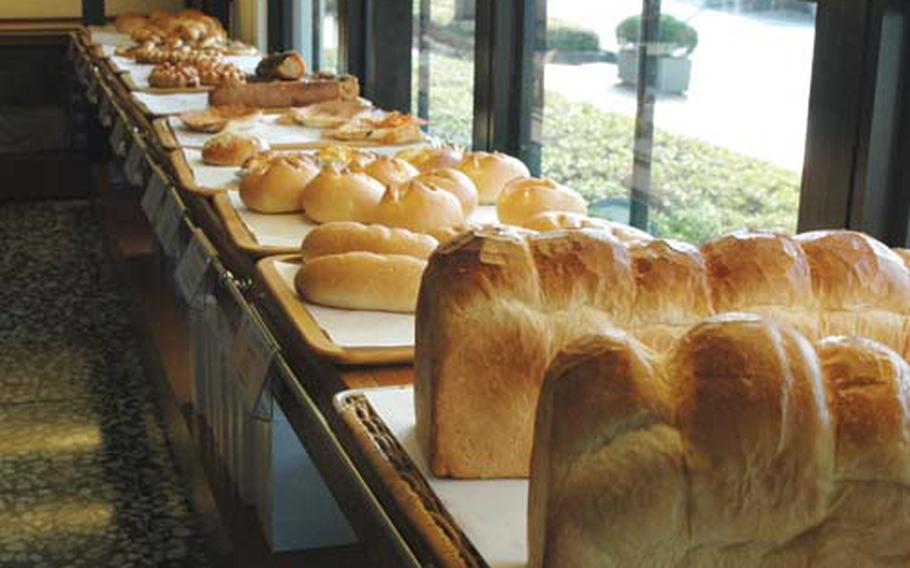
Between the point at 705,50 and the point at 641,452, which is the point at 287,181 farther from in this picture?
the point at 641,452

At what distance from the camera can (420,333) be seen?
3.28 feet

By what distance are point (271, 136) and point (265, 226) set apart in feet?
2.77

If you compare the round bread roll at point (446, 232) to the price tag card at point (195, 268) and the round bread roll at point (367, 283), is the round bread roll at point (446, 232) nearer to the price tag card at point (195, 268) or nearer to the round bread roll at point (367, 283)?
the round bread roll at point (367, 283)

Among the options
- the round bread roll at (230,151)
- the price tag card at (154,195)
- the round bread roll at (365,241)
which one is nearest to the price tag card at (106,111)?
the price tag card at (154,195)

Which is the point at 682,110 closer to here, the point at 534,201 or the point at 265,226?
the point at 534,201

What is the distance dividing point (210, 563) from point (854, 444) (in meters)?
1.64

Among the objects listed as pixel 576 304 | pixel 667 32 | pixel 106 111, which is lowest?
pixel 106 111

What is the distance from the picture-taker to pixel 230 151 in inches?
85.4

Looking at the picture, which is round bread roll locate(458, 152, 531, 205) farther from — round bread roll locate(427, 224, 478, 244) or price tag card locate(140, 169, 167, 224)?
price tag card locate(140, 169, 167, 224)

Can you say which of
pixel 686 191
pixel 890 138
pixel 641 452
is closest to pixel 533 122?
pixel 686 191

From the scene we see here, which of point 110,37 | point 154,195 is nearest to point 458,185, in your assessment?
point 154,195

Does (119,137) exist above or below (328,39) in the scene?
below

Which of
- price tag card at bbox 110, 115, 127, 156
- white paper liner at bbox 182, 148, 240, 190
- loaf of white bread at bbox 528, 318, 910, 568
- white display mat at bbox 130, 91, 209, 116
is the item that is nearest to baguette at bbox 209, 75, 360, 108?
white display mat at bbox 130, 91, 209, 116

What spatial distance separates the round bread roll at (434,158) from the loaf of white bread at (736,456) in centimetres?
127
